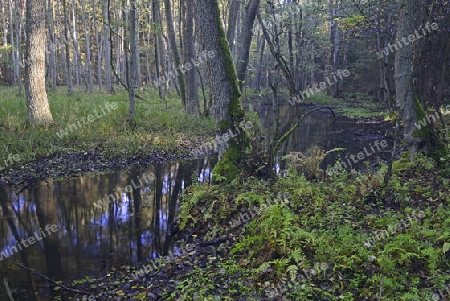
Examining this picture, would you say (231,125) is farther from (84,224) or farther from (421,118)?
(421,118)

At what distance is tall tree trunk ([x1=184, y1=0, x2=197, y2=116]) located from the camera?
16156 millimetres

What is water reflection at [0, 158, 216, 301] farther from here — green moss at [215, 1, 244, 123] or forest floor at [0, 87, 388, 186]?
green moss at [215, 1, 244, 123]

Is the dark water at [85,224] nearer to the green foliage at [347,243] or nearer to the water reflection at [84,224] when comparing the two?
the water reflection at [84,224]

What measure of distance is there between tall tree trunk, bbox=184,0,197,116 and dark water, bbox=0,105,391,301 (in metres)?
6.08

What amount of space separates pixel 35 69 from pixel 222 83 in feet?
26.2

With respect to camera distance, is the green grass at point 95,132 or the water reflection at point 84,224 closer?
the water reflection at point 84,224

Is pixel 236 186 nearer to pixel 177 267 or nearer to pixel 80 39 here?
pixel 177 267

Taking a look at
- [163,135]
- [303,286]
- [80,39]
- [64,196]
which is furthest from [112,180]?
[80,39]

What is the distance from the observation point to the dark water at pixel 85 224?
5.81 metres

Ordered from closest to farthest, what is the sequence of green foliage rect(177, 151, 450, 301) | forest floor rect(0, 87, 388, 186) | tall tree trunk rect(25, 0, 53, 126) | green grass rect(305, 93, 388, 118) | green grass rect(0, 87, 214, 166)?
1. green foliage rect(177, 151, 450, 301)
2. forest floor rect(0, 87, 388, 186)
3. green grass rect(0, 87, 214, 166)
4. tall tree trunk rect(25, 0, 53, 126)
5. green grass rect(305, 93, 388, 118)

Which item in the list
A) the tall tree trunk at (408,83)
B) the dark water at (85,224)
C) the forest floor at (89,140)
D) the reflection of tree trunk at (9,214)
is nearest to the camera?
the dark water at (85,224)

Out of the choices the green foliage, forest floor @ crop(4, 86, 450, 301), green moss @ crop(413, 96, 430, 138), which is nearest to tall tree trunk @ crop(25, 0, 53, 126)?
forest floor @ crop(4, 86, 450, 301)

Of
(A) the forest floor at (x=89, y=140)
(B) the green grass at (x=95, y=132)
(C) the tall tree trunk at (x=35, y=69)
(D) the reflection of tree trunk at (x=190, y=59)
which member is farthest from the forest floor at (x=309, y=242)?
(D) the reflection of tree trunk at (x=190, y=59)

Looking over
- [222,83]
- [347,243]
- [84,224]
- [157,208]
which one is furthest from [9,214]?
[347,243]
